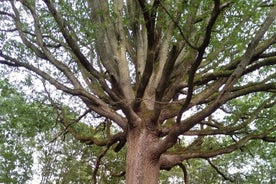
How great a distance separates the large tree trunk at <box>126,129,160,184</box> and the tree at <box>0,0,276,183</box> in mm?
12

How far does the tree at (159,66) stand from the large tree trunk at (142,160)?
0.01 m

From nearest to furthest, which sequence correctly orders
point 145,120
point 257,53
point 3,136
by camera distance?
point 257,53
point 145,120
point 3,136

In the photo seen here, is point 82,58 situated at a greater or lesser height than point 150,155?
greater

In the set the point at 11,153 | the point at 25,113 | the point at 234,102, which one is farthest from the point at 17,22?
the point at 11,153

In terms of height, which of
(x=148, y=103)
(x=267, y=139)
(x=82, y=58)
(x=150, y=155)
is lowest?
(x=150, y=155)

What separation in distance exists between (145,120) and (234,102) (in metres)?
2.16

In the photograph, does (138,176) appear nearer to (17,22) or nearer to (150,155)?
(150,155)

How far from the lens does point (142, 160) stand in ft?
12.2

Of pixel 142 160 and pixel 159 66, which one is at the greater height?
pixel 159 66

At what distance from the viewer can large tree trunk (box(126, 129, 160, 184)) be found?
3.67 metres

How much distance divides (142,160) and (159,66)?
1.58 metres

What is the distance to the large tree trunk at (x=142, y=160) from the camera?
3665 mm

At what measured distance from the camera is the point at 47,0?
3.72 metres

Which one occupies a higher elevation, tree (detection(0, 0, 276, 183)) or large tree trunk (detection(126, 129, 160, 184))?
tree (detection(0, 0, 276, 183))
